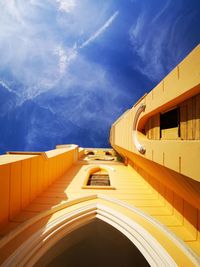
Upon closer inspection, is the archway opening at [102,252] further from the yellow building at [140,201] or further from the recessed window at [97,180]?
the recessed window at [97,180]

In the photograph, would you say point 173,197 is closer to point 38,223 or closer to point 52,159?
point 38,223

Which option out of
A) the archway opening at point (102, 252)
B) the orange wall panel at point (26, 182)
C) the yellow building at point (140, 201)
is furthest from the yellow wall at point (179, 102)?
the archway opening at point (102, 252)

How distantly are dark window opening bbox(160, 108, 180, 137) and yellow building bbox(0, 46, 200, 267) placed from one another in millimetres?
28

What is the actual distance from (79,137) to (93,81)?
2001cm

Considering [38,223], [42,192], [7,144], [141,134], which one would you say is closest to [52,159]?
[42,192]

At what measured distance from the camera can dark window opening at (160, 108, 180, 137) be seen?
3314 millimetres

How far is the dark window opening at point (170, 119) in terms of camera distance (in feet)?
10.9

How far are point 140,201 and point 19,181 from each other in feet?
11.9

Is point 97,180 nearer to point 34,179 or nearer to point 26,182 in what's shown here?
point 34,179

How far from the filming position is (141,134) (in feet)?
17.5

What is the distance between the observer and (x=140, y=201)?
4.51 m

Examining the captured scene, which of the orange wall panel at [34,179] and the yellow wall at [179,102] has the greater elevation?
the yellow wall at [179,102]

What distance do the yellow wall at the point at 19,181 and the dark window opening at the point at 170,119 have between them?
12.8 feet

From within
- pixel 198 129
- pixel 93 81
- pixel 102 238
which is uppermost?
pixel 93 81
